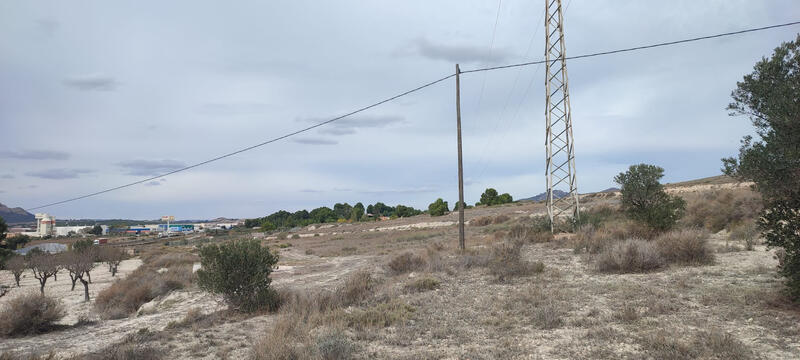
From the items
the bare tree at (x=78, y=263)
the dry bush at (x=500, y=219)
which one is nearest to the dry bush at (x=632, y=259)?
the bare tree at (x=78, y=263)

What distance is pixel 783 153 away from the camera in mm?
6871

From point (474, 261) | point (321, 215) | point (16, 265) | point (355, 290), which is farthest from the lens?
point (321, 215)

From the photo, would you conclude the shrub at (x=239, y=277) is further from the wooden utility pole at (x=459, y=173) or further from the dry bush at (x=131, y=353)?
the wooden utility pole at (x=459, y=173)

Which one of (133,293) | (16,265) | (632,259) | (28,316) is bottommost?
(133,293)

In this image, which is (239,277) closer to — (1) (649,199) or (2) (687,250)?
(2) (687,250)

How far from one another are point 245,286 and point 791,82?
12509 mm

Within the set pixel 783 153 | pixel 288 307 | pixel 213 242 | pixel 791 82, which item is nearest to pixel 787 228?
pixel 783 153

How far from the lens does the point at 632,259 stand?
12195 millimetres

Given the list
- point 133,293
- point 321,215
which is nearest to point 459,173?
point 133,293

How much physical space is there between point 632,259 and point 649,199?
7.43 metres

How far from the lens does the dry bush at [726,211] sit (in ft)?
60.0

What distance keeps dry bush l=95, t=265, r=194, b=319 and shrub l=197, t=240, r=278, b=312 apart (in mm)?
6554

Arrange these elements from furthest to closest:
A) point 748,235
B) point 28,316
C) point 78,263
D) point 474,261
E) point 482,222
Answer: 1. point 482,222
2. point 78,263
3. point 474,261
4. point 748,235
5. point 28,316

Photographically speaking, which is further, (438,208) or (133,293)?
(438,208)
